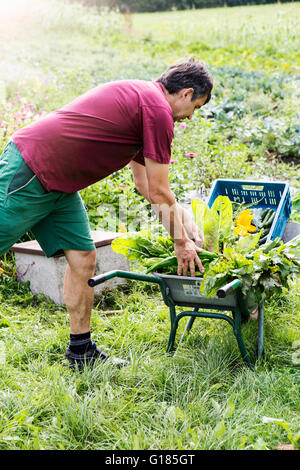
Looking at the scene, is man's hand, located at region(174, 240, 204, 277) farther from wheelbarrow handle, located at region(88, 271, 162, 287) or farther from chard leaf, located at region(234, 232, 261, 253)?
chard leaf, located at region(234, 232, 261, 253)

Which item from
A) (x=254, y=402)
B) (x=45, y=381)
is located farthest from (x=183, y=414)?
(x=45, y=381)

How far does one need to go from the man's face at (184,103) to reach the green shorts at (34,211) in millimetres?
703

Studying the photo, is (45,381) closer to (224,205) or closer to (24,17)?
(224,205)

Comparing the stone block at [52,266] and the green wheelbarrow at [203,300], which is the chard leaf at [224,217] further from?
the stone block at [52,266]

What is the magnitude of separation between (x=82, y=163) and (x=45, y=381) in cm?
113

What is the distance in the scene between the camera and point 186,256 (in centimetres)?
275

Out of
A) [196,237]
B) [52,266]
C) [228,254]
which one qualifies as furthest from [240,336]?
[52,266]

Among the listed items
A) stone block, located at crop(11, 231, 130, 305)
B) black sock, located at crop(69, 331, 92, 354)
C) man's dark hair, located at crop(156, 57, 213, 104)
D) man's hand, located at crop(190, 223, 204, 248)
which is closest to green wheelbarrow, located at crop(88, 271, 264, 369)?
man's hand, located at crop(190, 223, 204, 248)

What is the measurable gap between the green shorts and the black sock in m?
Result: 0.50

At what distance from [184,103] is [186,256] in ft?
2.55

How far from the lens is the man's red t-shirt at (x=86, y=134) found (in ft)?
8.86

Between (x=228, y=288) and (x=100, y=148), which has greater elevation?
(x=100, y=148)

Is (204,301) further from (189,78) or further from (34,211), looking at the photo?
(189,78)

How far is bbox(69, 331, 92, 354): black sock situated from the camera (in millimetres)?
3084
